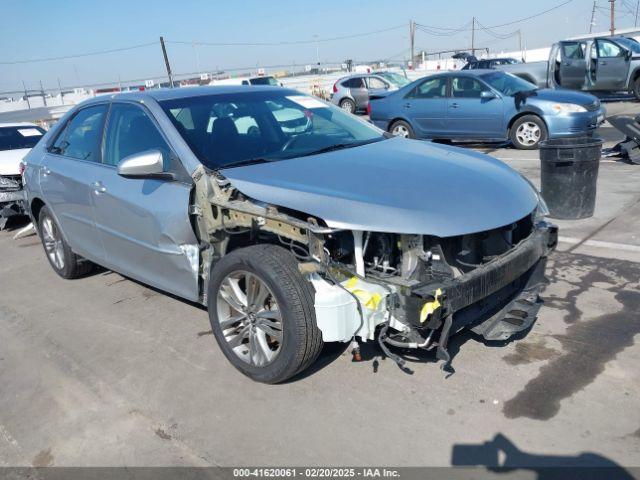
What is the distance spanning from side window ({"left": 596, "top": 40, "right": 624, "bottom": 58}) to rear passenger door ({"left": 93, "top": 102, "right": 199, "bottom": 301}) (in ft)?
52.3

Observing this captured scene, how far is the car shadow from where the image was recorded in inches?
96.5

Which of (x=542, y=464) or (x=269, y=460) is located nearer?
(x=542, y=464)

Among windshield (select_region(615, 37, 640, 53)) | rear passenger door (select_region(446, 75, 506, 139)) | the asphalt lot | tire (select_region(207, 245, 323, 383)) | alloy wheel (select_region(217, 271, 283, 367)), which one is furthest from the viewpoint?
windshield (select_region(615, 37, 640, 53))

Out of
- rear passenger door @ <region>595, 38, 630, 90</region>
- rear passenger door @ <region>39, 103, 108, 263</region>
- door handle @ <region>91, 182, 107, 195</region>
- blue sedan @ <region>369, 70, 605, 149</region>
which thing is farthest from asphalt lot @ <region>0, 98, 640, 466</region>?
rear passenger door @ <region>595, 38, 630, 90</region>

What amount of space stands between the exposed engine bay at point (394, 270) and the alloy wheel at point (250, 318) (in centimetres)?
28

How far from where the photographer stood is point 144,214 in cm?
384

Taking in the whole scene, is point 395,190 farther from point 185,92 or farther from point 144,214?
point 185,92

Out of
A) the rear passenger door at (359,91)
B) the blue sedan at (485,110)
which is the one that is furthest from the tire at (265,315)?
the rear passenger door at (359,91)

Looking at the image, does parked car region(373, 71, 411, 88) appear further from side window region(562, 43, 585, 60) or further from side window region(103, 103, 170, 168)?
side window region(103, 103, 170, 168)

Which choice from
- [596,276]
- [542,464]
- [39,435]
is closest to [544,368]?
[542,464]

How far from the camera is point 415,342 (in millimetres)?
2934

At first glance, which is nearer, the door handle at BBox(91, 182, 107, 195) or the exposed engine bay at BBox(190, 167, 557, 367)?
the exposed engine bay at BBox(190, 167, 557, 367)

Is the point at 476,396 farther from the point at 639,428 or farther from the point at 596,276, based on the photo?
the point at 596,276

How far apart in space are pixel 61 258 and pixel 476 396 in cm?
430
